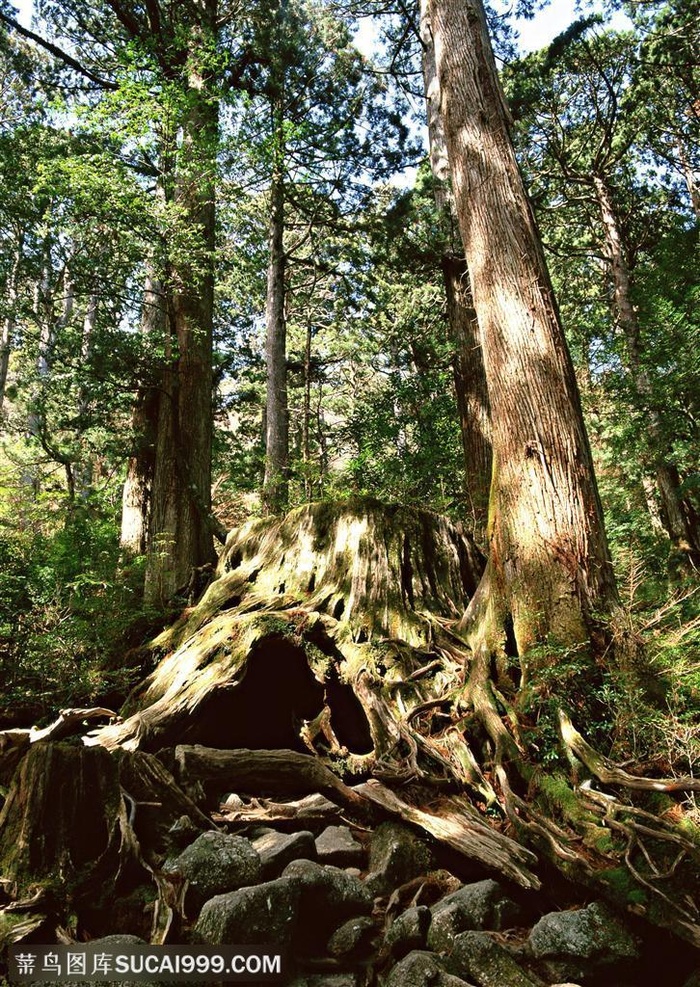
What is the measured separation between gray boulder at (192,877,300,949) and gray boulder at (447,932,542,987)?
599 millimetres

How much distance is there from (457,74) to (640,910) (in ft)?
19.6

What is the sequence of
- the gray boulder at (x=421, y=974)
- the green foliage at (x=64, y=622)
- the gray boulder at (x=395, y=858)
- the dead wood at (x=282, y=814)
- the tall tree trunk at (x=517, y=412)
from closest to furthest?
the gray boulder at (x=421, y=974) < the gray boulder at (x=395, y=858) < the dead wood at (x=282, y=814) < the tall tree trunk at (x=517, y=412) < the green foliage at (x=64, y=622)

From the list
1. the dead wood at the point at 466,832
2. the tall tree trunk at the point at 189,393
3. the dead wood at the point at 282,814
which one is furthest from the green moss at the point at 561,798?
the tall tree trunk at the point at 189,393

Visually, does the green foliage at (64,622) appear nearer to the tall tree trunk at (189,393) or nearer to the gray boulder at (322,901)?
the tall tree trunk at (189,393)

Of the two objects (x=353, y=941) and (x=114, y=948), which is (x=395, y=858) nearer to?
(x=353, y=941)

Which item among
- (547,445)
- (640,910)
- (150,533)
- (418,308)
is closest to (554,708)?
(640,910)

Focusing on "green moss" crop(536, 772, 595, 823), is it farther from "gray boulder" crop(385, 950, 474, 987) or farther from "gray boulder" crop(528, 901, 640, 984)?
"gray boulder" crop(385, 950, 474, 987)

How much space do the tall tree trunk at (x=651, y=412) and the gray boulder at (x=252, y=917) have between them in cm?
801

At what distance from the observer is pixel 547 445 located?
392 cm

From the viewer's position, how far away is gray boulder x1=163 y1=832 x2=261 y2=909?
2335mm

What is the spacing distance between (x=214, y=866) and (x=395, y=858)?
81 cm

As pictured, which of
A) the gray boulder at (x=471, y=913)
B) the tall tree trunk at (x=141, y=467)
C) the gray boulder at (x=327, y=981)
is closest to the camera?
the gray boulder at (x=327, y=981)

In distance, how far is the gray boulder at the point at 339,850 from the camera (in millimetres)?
2678

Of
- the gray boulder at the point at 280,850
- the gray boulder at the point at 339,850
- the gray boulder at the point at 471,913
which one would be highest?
the gray boulder at the point at 280,850
